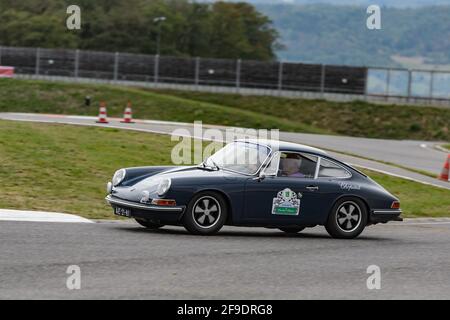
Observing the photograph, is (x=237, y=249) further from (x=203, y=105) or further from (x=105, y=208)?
(x=203, y=105)

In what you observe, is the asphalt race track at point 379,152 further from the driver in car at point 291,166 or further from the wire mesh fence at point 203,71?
the wire mesh fence at point 203,71

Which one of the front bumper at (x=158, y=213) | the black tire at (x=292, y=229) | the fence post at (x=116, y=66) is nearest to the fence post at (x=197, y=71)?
the fence post at (x=116, y=66)

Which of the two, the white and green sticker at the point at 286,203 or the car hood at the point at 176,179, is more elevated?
the car hood at the point at 176,179

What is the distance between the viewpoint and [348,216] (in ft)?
43.7

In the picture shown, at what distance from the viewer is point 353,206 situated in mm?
13352

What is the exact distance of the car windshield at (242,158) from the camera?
42.5 ft

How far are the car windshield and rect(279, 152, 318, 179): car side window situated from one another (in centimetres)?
27

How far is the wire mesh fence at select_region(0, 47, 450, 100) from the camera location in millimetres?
67625

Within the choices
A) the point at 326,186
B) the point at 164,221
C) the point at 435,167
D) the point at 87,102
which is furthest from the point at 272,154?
the point at 87,102

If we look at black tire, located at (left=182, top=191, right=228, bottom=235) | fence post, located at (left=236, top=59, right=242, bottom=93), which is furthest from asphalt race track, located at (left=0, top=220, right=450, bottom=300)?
fence post, located at (left=236, top=59, right=242, bottom=93)

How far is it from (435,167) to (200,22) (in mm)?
98040
